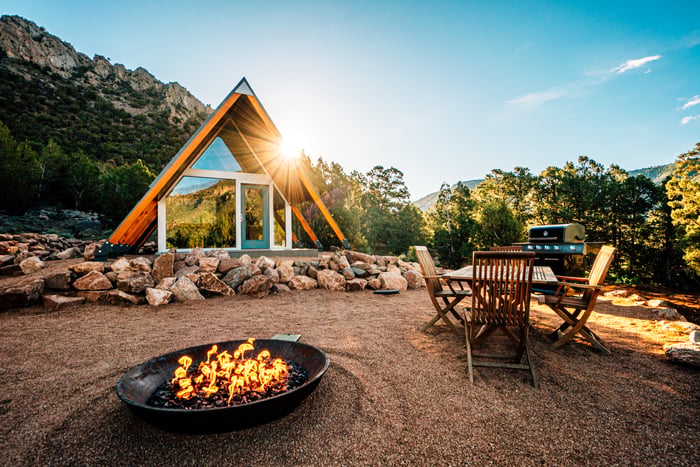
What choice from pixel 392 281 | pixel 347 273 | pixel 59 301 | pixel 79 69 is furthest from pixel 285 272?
pixel 79 69

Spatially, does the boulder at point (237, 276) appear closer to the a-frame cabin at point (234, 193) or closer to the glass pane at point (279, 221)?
the a-frame cabin at point (234, 193)

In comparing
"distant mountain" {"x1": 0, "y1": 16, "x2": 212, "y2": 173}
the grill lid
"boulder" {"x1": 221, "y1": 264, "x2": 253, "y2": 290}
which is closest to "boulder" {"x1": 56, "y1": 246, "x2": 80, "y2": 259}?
"boulder" {"x1": 221, "y1": 264, "x2": 253, "y2": 290}

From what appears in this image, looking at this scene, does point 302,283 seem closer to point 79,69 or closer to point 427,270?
point 427,270

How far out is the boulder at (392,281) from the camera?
278 inches

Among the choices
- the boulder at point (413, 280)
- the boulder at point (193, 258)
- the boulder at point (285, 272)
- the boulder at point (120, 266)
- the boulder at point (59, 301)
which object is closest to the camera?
the boulder at point (59, 301)

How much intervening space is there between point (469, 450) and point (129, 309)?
546cm

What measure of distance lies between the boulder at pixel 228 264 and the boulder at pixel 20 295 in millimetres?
2865

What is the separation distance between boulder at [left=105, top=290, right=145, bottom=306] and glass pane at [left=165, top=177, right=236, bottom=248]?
3149 mm

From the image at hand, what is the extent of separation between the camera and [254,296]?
5945 mm

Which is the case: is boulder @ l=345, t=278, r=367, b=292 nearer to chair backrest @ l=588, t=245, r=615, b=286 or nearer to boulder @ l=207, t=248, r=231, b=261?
boulder @ l=207, t=248, r=231, b=261

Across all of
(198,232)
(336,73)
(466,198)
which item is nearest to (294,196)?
(198,232)

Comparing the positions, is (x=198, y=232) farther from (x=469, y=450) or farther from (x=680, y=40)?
(x=680, y=40)

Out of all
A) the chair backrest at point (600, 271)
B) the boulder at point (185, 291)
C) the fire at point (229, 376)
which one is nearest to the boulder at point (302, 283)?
the boulder at point (185, 291)

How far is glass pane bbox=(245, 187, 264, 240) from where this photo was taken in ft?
30.0
